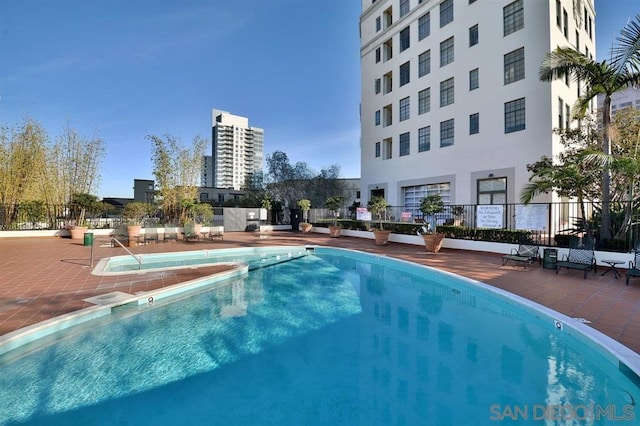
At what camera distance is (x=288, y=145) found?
1308 inches

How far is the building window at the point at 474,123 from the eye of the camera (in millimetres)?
16009

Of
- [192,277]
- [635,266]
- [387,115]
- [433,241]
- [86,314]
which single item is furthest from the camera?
[387,115]

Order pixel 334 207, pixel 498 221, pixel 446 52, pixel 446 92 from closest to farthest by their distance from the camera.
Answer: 1. pixel 498 221
2. pixel 334 207
3. pixel 446 92
4. pixel 446 52

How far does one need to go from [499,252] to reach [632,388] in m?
8.03

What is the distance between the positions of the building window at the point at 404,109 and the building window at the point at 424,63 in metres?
1.75

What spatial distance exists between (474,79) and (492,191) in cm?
634

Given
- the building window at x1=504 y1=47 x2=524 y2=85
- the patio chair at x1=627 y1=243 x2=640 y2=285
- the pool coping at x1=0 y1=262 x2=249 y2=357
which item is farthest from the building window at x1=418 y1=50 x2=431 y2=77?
the pool coping at x1=0 y1=262 x2=249 y2=357

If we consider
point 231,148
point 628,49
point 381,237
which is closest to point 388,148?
point 381,237

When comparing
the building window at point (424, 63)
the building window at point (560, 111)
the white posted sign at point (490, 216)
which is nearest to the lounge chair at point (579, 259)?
the white posted sign at point (490, 216)

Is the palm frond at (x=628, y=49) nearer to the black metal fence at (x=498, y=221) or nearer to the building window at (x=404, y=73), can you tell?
the black metal fence at (x=498, y=221)

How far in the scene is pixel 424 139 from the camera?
18906 mm

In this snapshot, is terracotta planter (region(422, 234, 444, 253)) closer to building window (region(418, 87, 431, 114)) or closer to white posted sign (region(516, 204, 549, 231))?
white posted sign (region(516, 204, 549, 231))

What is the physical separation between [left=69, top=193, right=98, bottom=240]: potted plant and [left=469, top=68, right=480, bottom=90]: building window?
20347mm

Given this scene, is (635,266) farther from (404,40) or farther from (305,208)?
(404,40)
